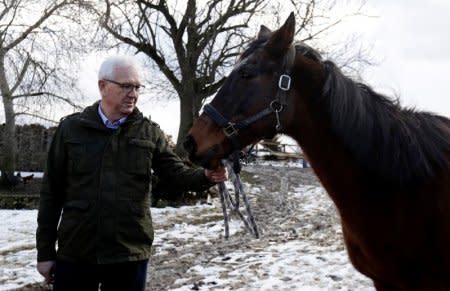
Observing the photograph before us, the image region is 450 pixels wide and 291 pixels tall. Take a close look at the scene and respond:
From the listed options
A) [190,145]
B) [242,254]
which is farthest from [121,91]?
[242,254]

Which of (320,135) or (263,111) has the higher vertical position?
(263,111)

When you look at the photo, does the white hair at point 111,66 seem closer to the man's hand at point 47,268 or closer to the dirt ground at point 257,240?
the man's hand at point 47,268

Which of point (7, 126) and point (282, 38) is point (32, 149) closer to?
point (7, 126)

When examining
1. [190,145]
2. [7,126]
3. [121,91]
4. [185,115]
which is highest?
[185,115]

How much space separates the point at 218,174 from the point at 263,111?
51cm

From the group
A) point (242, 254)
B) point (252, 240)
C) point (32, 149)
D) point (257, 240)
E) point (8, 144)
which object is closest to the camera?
point (242, 254)

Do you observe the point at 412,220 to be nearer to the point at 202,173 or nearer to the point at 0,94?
the point at 202,173

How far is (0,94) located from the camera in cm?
1599

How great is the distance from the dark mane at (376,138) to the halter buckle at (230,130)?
1.62ft

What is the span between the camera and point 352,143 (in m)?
2.33

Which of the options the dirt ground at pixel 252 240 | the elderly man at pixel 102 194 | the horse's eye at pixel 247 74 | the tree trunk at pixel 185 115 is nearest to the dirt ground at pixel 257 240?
the dirt ground at pixel 252 240

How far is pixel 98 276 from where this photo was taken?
2.54 metres

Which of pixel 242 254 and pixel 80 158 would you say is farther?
pixel 242 254

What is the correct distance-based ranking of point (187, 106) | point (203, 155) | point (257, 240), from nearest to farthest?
point (203, 155) < point (257, 240) < point (187, 106)
